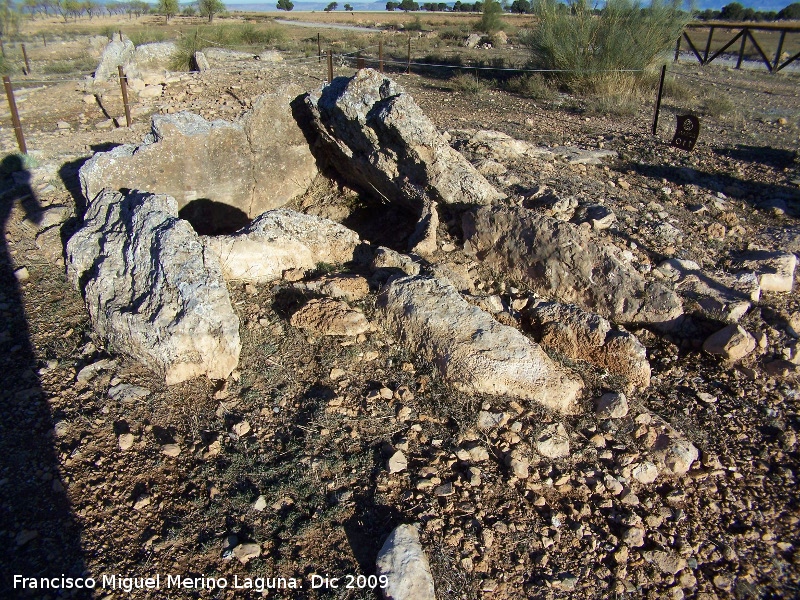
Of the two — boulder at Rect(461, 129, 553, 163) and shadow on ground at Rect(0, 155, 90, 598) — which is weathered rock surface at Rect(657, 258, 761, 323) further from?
shadow on ground at Rect(0, 155, 90, 598)

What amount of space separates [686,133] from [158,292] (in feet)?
22.5

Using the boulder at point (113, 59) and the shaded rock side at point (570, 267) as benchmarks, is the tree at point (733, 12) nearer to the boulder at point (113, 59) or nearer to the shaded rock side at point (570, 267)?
the boulder at point (113, 59)

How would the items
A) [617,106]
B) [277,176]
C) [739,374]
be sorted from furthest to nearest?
[617,106] → [277,176] → [739,374]

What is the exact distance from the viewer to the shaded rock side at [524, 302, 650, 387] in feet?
12.3

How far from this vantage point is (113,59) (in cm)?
1412

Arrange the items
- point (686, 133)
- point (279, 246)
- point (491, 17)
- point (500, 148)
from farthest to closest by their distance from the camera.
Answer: point (491, 17), point (686, 133), point (500, 148), point (279, 246)

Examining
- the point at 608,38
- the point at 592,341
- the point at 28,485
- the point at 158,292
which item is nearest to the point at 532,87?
the point at 608,38

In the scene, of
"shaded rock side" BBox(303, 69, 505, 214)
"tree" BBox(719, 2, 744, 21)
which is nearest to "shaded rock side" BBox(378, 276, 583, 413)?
"shaded rock side" BBox(303, 69, 505, 214)

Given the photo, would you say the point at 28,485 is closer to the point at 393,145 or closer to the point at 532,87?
the point at 393,145

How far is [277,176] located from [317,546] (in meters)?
4.54

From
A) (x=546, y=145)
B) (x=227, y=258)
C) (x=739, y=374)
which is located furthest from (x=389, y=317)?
(x=546, y=145)

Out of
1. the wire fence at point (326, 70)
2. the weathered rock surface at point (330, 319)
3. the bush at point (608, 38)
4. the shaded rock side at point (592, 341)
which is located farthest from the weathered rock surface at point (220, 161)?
the bush at point (608, 38)

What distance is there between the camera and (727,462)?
3285mm

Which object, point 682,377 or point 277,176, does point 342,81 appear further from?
point 682,377
